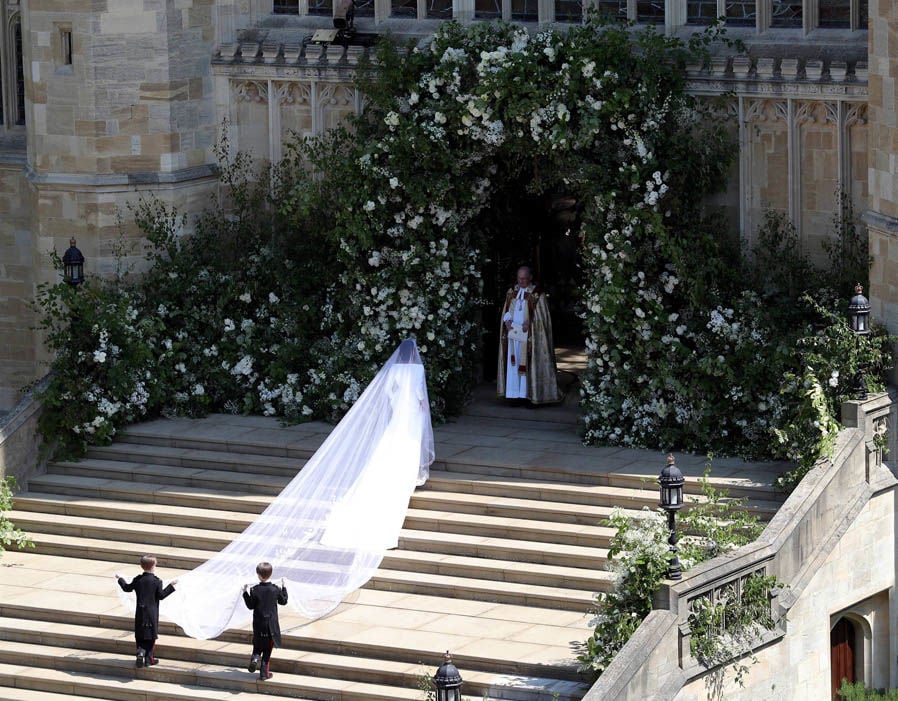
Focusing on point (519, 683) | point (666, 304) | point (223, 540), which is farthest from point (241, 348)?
point (519, 683)

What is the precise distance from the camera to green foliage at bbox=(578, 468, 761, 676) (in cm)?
2019

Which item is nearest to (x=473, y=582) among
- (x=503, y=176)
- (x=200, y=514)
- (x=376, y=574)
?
(x=376, y=574)

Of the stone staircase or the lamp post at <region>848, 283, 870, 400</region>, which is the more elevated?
the lamp post at <region>848, 283, 870, 400</region>

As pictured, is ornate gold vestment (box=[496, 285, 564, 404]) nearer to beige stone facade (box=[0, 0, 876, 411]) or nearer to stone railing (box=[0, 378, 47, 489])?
beige stone facade (box=[0, 0, 876, 411])

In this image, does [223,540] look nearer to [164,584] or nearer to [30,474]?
[164,584]

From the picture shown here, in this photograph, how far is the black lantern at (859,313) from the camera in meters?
22.8

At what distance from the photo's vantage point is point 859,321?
74.9 ft

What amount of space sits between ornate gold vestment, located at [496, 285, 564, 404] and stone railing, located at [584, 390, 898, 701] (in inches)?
192

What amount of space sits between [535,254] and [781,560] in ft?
28.0

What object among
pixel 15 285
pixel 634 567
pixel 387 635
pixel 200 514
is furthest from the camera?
pixel 15 285

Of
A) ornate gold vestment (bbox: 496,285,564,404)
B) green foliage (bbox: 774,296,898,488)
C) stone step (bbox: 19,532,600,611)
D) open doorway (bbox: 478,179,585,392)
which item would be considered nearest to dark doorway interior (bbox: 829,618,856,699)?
green foliage (bbox: 774,296,898,488)

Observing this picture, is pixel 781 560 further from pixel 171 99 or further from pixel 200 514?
pixel 171 99

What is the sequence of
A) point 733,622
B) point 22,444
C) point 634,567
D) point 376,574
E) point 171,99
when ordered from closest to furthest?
point 634,567, point 733,622, point 376,574, point 22,444, point 171,99

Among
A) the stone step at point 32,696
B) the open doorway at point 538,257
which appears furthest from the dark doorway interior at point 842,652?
the stone step at point 32,696
